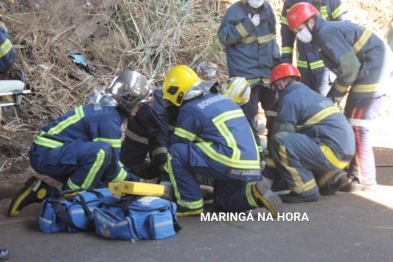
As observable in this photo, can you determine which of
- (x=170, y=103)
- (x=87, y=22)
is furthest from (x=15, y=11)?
(x=170, y=103)

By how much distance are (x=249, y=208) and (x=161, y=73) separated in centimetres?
443

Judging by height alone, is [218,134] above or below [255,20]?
below

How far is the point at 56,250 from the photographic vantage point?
4.25m

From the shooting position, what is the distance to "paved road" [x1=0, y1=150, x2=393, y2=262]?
412 centimetres

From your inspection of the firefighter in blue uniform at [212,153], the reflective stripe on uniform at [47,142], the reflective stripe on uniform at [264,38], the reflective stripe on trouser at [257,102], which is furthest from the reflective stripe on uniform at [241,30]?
the reflective stripe on uniform at [47,142]

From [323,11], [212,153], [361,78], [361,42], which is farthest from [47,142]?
[323,11]

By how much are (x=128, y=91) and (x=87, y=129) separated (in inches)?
19.3

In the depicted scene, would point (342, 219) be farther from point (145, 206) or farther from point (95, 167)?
point (95, 167)

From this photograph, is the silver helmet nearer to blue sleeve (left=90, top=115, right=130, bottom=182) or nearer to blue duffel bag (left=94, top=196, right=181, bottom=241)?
blue sleeve (left=90, top=115, right=130, bottom=182)

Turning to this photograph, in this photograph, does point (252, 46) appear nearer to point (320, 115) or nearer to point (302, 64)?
point (302, 64)

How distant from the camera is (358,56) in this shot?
621 cm

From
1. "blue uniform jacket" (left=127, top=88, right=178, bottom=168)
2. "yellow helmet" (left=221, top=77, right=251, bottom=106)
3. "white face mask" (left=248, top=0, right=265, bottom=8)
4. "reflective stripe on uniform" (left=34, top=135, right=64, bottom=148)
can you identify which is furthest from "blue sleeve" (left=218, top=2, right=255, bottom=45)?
"reflective stripe on uniform" (left=34, top=135, right=64, bottom=148)

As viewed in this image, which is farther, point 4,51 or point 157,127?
point 157,127

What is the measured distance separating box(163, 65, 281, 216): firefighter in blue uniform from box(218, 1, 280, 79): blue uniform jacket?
6.66ft
